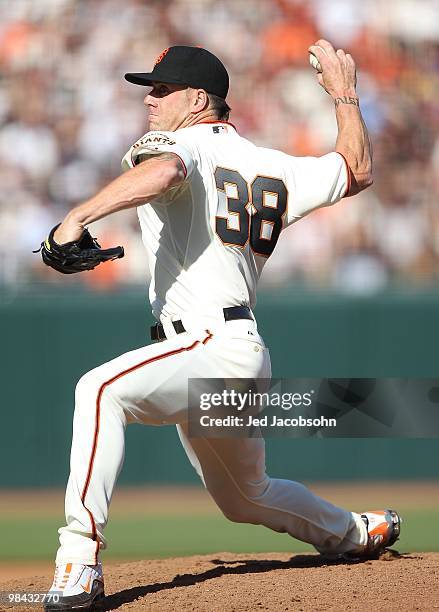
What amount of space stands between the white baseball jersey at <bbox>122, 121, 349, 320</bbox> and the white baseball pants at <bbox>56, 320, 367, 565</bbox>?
0.13 meters

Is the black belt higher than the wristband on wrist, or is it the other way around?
the wristband on wrist

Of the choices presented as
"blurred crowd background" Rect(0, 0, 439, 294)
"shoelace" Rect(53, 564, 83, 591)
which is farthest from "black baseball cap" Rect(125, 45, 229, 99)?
"blurred crowd background" Rect(0, 0, 439, 294)

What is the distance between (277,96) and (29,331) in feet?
7.54

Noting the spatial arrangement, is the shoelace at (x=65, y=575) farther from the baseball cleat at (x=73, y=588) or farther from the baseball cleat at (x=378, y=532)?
the baseball cleat at (x=378, y=532)

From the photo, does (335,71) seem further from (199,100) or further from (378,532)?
(378,532)

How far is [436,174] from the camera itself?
6473 millimetres

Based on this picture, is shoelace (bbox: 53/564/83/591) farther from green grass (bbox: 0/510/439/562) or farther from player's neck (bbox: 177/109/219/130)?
green grass (bbox: 0/510/439/562)

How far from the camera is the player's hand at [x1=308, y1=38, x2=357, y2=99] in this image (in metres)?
3.36

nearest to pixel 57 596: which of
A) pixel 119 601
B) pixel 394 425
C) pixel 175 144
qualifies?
pixel 119 601

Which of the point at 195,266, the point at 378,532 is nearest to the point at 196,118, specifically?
the point at 195,266

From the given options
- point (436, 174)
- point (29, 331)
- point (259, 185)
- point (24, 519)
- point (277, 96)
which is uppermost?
point (277, 96)

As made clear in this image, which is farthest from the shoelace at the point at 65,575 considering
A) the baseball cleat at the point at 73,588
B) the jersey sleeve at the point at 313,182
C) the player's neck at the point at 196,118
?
the player's neck at the point at 196,118

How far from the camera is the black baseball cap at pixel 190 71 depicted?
3.10m

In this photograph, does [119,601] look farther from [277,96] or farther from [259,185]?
[277,96]
